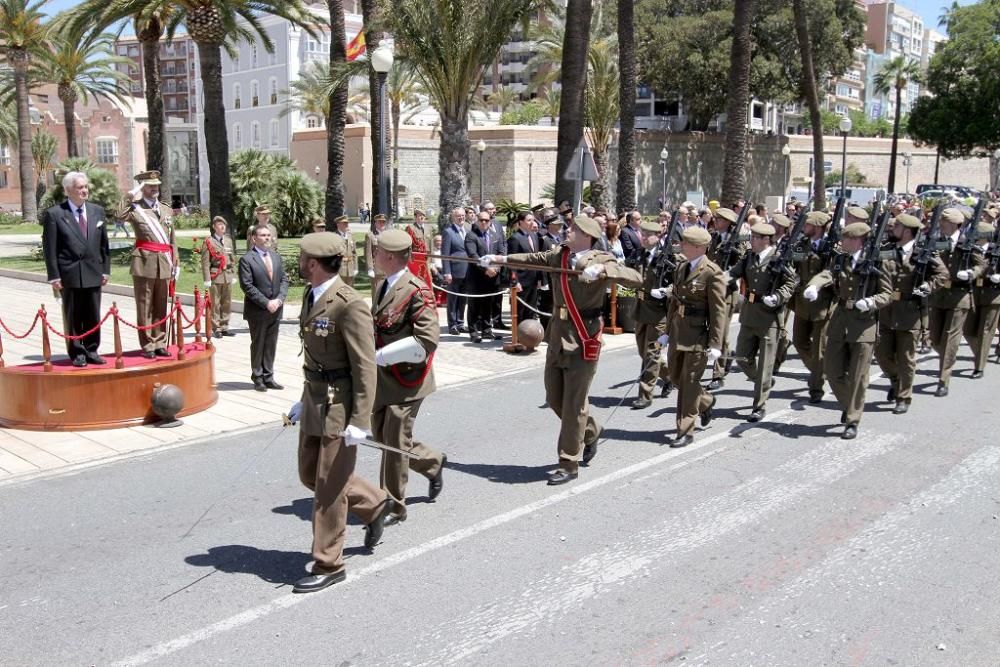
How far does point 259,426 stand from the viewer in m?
9.27

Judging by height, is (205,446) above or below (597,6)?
below

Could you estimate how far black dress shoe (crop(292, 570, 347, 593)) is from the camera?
535 cm

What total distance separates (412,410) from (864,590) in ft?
9.56

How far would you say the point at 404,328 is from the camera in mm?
6113

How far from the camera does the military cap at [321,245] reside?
5.26m

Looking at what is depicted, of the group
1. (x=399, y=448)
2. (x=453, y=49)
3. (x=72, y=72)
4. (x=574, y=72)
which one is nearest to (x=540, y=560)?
(x=399, y=448)

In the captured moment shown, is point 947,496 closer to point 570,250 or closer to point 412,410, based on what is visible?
point 570,250

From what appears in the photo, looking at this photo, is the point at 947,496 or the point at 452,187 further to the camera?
the point at 452,187

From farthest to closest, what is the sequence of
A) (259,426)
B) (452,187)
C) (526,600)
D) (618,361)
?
(452,187), (618,361), (259,426), (526,600)

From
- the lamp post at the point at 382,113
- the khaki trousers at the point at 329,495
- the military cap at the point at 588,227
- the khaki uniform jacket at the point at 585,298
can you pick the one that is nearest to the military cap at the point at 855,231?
the khaki uniform jacket at the point at 585,298

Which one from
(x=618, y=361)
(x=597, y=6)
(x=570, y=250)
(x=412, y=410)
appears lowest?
(x=618, y=361)

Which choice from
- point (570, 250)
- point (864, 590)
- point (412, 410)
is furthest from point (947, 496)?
point (412, 410)

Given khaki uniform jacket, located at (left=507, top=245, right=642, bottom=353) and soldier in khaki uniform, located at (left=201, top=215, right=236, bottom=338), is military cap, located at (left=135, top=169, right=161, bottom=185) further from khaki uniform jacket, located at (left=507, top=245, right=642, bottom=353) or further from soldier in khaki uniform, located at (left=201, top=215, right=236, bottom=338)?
khaki uniform jacket, located at (left=507, top=245, right=642, bottom=353)

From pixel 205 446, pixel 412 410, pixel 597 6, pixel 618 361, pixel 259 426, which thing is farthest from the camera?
pixel 597 6
